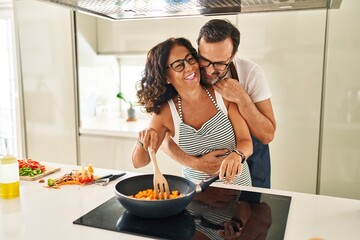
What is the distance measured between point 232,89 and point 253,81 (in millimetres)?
165

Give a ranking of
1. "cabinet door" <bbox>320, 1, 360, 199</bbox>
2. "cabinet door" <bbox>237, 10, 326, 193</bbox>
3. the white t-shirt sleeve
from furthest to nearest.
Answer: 1. "cabinet door" <bbox>237, 10, 326, 193</bbox>
2. "cabinet door" <bbox>320, 1, 360, 199</bbox>
3. the white t-shirt sleeve

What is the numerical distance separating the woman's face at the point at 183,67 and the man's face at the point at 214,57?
38mm

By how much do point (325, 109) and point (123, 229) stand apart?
1631mm

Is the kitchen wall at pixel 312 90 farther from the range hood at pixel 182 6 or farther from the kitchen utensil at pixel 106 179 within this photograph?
the kitchen utensil at pixel 106 179

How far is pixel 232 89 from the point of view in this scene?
58.2 inches

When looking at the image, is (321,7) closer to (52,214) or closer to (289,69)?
(289,69)

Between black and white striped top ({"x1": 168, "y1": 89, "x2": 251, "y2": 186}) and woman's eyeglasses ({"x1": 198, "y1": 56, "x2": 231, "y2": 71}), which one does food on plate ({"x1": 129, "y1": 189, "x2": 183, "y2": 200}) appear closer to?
black and white striped top ({"x1": 168, "y1": 89, "x2": 251, "y2": 186})

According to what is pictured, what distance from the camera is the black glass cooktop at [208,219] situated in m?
0.96

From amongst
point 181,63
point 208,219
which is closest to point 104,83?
point 181,63

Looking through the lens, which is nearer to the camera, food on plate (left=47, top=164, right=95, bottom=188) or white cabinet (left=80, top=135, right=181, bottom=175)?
food on plate (left=47, top=164, right=95, bottom=188)

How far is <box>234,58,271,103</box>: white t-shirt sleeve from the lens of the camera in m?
1.58

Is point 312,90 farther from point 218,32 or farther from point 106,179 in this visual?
point 106,179

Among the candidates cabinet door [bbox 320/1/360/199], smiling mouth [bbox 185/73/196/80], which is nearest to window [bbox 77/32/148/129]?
cabinet door [bbox 320/1/360/199]

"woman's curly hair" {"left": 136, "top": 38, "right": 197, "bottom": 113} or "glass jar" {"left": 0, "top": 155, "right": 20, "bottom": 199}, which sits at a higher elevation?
"woman's curly hair" {"left": 136, "top": 38, "right": 197, "bottom": 113}
